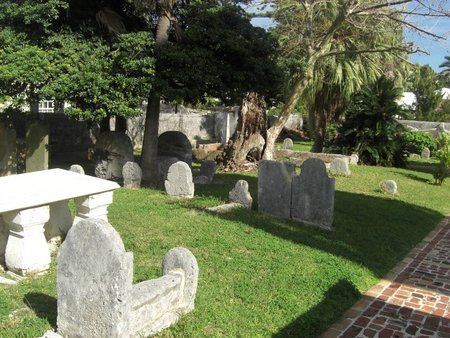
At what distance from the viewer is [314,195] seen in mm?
8625

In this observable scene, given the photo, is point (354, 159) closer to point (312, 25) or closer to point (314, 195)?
point (312, 25)

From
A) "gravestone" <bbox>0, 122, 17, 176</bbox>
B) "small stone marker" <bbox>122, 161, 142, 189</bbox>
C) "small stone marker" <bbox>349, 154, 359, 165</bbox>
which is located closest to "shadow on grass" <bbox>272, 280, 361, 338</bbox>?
"small stone marker" <bbox>122, 161, 142, 189</bbox>

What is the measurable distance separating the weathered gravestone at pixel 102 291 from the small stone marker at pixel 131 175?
751 centimetres

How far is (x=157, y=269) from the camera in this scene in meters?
5.77

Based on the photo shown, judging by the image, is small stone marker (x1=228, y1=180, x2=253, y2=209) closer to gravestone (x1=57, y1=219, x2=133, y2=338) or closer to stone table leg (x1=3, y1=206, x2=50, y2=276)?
stone table leg (x1=3, y1=206, x2=50, y2=276)

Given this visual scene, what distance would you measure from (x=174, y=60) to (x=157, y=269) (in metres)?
6.30

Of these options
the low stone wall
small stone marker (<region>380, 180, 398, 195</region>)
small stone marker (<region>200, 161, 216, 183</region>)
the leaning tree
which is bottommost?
small stone marker (<region>380, 180, 398, 195</region>)

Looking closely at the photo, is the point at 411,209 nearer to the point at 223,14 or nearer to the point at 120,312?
the point at 223,14

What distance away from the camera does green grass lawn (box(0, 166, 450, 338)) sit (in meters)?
4.64

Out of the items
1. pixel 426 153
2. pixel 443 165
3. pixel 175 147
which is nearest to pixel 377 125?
pixel 443 165

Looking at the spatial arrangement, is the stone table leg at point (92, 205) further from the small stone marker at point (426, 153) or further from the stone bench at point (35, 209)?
the small stone marker at point (426, 153)

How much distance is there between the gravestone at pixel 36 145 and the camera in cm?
1210

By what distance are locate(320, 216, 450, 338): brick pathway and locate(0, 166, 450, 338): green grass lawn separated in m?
0.16

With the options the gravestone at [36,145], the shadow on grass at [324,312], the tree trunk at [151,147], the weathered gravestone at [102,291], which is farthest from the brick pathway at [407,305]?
the gravestone at [36,145]
